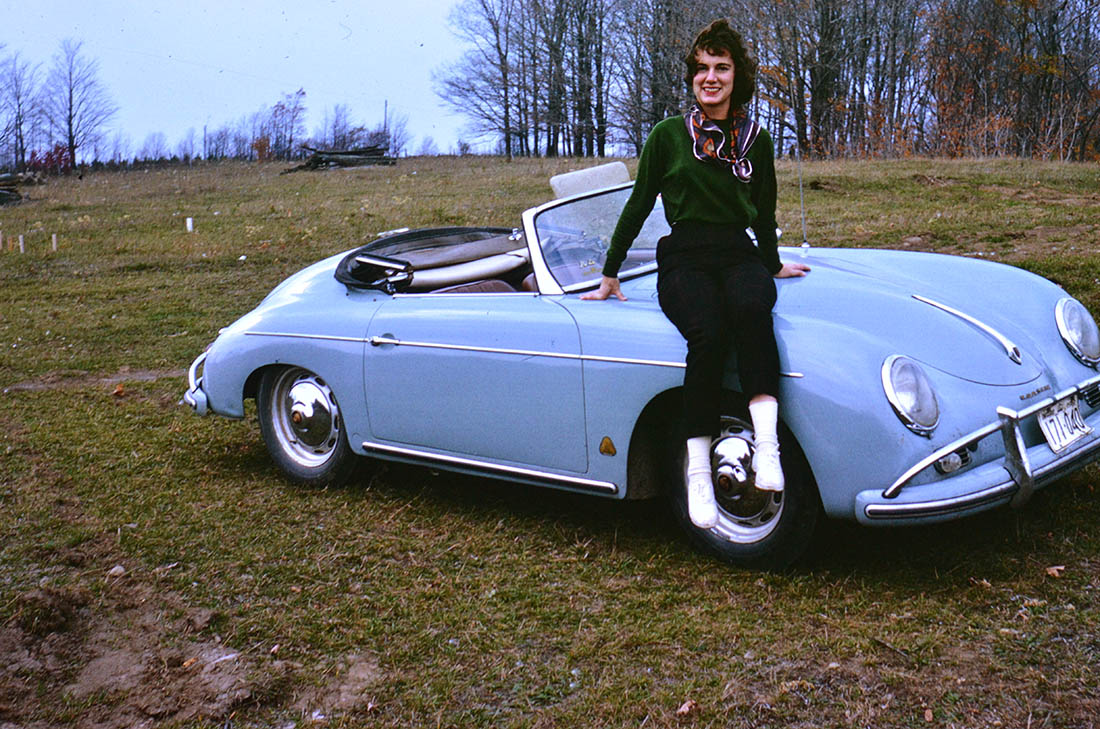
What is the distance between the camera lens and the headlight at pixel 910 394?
328cm

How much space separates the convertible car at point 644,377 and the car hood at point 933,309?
1 centimetres

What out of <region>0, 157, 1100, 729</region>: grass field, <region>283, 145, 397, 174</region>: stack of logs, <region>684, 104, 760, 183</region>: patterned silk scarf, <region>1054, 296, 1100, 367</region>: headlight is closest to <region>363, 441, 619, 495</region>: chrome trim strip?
<region>0, 157, 1100, 729</region>: grass field

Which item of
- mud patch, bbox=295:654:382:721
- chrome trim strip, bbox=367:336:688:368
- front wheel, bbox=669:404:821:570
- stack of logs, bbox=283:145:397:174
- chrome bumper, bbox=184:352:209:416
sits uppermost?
stack of logs, bbox=283:145:397:174

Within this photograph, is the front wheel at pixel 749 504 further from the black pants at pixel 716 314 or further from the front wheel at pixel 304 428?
the front wheel at pixel 304 428

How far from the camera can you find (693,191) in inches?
153

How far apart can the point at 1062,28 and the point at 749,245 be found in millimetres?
37595

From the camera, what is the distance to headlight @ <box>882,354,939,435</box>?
10.8ft

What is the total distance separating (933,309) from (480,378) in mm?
1740

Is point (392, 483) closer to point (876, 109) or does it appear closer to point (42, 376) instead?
point (42, 376)

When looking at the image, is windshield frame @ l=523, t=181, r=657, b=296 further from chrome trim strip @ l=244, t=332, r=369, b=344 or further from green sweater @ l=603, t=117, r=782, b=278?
chrome trim strip @ l=244, t=332, r=369, b=344

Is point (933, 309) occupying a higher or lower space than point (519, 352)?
higher

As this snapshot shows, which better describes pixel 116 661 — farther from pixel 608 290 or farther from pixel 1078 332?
pixel 1078 332

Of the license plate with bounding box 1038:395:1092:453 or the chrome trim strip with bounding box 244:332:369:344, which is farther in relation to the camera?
the chrome trim strip with bounding box 244:332:369:344

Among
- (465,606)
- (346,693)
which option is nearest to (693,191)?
(465,606)
